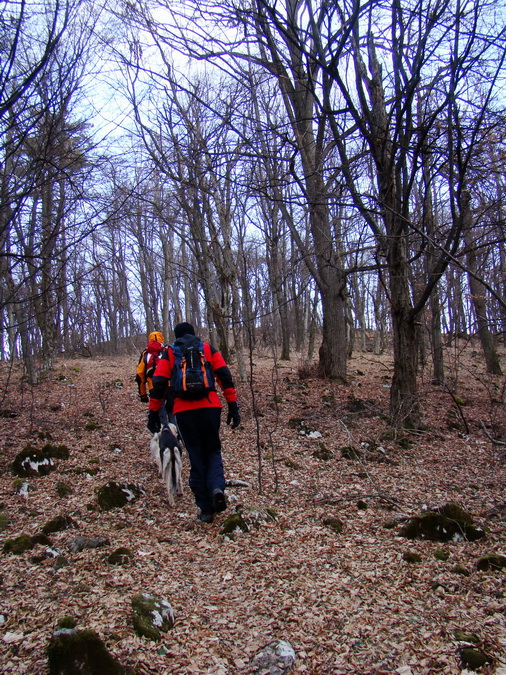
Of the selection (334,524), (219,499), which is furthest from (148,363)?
(334,524)

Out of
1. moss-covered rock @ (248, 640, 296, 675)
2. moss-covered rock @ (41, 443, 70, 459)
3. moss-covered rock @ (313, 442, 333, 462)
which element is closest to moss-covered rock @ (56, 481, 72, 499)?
moss-covered rock @ (41, 443, 70, 459)

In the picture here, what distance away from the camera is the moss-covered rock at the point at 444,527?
3.58 m

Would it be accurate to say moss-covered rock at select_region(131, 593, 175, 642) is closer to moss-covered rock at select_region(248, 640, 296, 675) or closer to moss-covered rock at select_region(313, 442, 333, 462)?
moss-covered rock at select_region(248, 640, 296, 675)

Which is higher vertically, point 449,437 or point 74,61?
point 74,61

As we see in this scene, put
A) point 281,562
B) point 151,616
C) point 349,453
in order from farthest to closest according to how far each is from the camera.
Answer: point 349,453, point 281,562, point 151,616

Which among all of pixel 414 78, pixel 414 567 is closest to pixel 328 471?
pixel 414 567

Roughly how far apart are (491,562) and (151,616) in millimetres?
2399

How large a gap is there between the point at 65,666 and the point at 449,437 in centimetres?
625

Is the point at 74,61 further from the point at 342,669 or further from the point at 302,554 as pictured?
the point at 342,669

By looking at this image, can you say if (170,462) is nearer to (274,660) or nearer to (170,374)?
(170,374)

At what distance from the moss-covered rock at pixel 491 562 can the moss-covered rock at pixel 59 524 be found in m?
3.37

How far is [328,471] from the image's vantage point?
18.2 feet

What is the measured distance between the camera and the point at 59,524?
3863mm

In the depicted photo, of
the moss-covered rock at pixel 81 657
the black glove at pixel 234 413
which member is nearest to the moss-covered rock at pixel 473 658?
the moss-covered rock at pixel 81 657
